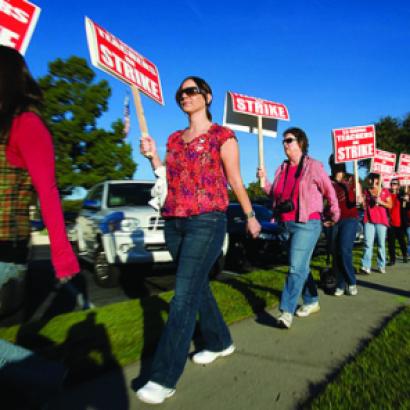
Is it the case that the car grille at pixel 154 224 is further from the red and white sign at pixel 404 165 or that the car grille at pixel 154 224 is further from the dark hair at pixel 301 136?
the red and white sign at pixel 404 165

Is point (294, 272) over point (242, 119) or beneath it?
beneath

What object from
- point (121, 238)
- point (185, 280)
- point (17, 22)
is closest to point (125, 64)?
point (17, 22)

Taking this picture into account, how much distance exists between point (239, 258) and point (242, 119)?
3.54 meters

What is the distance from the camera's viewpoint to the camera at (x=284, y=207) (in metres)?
4.48

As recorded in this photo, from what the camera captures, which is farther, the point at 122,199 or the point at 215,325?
the point at 122,199

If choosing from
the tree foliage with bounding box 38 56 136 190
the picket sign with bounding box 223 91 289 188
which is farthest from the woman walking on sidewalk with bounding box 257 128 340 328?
the tree foliage with bounding box 38 56 136 190

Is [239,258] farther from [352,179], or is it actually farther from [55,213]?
[55,213]

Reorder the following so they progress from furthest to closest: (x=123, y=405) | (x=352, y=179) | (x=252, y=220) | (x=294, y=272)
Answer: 1. (x=352, y=179)
2. (x=294, y=272)
3. (x=252, y=220)
4. (x=123, y=405)

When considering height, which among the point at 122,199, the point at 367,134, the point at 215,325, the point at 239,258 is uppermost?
the point at 367,134

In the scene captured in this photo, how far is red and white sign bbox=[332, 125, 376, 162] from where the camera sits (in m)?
9.36

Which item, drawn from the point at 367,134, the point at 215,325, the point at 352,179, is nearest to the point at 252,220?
the point at 215,325

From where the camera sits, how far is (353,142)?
9.45 metres

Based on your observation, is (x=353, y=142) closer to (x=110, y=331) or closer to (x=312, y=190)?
(x=312, y=190)

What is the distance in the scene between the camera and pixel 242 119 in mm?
7340
